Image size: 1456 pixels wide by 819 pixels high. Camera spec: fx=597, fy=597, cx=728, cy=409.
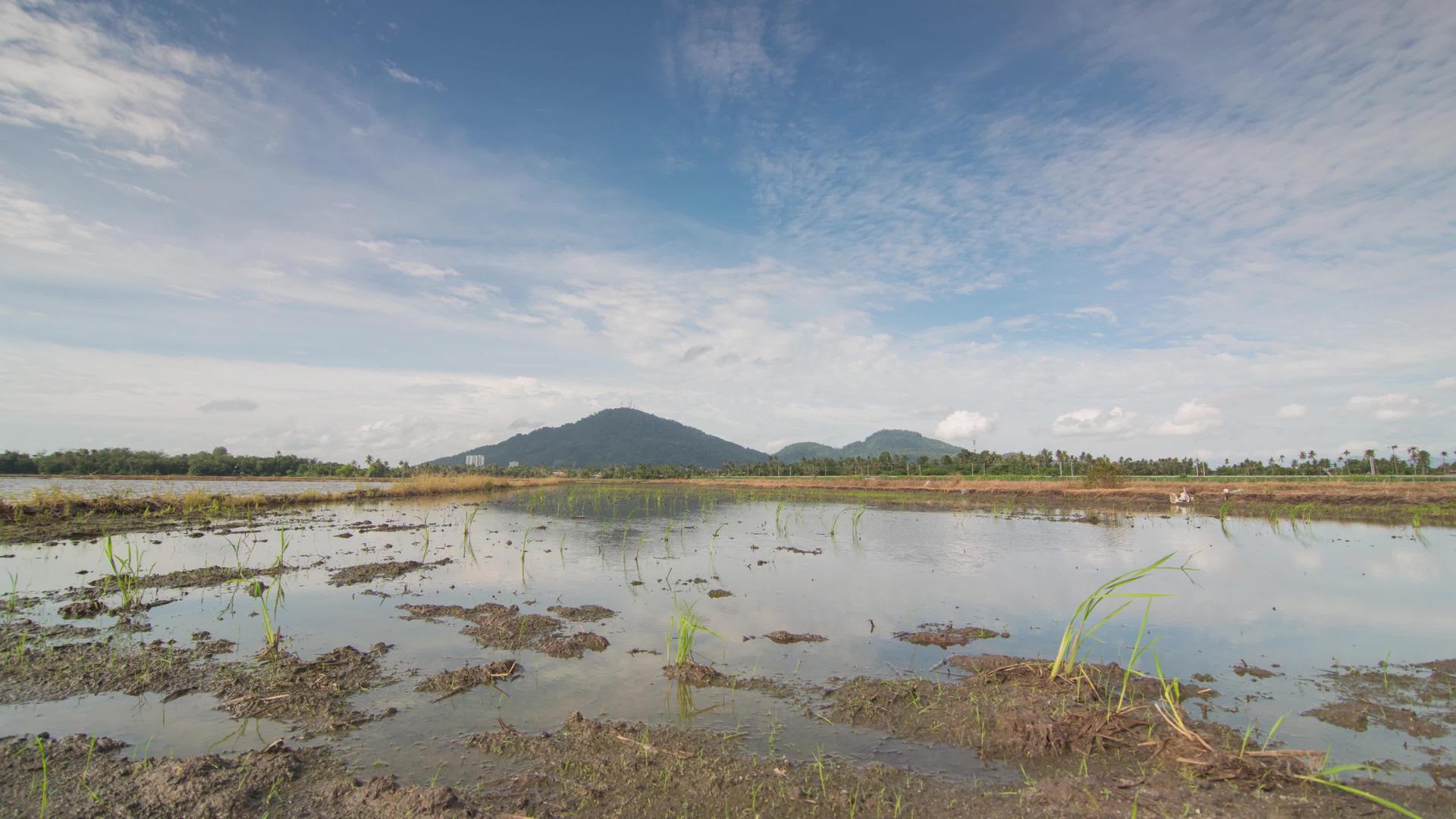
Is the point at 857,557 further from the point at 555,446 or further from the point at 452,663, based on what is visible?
the point at 555,446

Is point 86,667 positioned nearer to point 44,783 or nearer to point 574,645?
point 44,783

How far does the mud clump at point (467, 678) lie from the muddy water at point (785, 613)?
0.17 meters

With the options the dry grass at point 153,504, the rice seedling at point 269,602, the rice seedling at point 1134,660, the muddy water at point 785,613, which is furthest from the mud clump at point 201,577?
the rice seedling at point 1134,660

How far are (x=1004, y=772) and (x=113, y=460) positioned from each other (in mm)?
86263

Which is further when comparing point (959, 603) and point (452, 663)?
point (959, 603)

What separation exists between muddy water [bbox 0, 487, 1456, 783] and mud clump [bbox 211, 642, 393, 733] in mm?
237

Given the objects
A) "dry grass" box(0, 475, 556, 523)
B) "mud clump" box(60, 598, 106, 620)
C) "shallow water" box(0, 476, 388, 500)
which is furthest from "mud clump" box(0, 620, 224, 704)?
"shallow water" box(0, 476, 388, 500)

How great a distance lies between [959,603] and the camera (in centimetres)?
1220

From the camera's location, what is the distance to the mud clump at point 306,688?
21.7 feet

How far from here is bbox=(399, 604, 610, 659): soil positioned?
923 centimetres

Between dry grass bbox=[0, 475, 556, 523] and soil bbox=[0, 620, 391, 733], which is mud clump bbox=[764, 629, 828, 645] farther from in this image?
dry grass bbox=[0, 475, 556, 523]

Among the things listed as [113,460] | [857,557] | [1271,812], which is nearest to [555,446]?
[113,460]

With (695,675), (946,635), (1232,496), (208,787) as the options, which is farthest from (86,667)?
(1232,496)

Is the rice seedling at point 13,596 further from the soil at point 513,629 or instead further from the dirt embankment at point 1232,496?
the dirt embankment at point 1232,496
